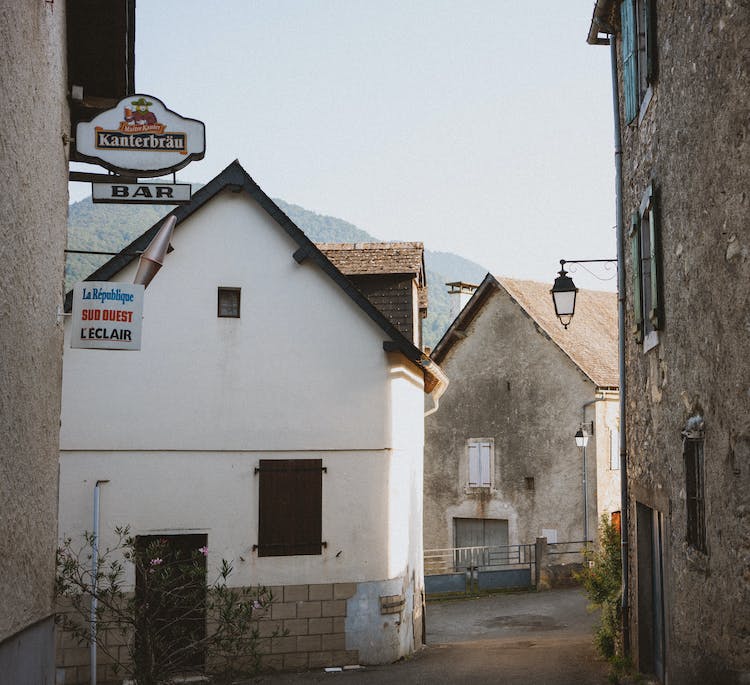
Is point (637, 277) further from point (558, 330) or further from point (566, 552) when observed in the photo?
point (558, 330)

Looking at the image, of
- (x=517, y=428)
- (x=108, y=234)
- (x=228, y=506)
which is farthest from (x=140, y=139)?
(x=108, y=234)

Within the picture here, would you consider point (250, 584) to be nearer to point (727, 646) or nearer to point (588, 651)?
point (588, 651)

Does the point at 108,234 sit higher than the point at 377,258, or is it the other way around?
the point at 108,234

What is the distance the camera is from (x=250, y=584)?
13.4 m

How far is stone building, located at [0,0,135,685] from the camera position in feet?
20.1

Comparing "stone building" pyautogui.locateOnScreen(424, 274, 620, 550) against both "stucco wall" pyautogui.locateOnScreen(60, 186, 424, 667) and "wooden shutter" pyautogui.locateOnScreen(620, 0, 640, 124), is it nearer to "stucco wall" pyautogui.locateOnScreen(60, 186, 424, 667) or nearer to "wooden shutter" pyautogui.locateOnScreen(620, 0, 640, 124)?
"stucco wall" pyautogui.locateOnScreen(60, 186, 424, 667)

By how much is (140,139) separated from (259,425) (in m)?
6.18

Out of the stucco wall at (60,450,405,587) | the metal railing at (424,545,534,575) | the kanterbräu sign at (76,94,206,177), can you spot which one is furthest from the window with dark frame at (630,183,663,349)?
the metal railing at (424,545,534,575)

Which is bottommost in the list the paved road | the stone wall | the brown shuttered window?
the paved road

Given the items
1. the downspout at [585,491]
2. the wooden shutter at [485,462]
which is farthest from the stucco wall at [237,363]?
the wooden shutter at [485,462]

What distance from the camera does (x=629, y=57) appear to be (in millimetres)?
10547

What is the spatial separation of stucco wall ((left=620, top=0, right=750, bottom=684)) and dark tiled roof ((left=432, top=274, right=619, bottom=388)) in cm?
1581

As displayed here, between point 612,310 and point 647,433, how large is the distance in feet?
71.4

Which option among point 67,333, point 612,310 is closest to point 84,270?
point 612,310
